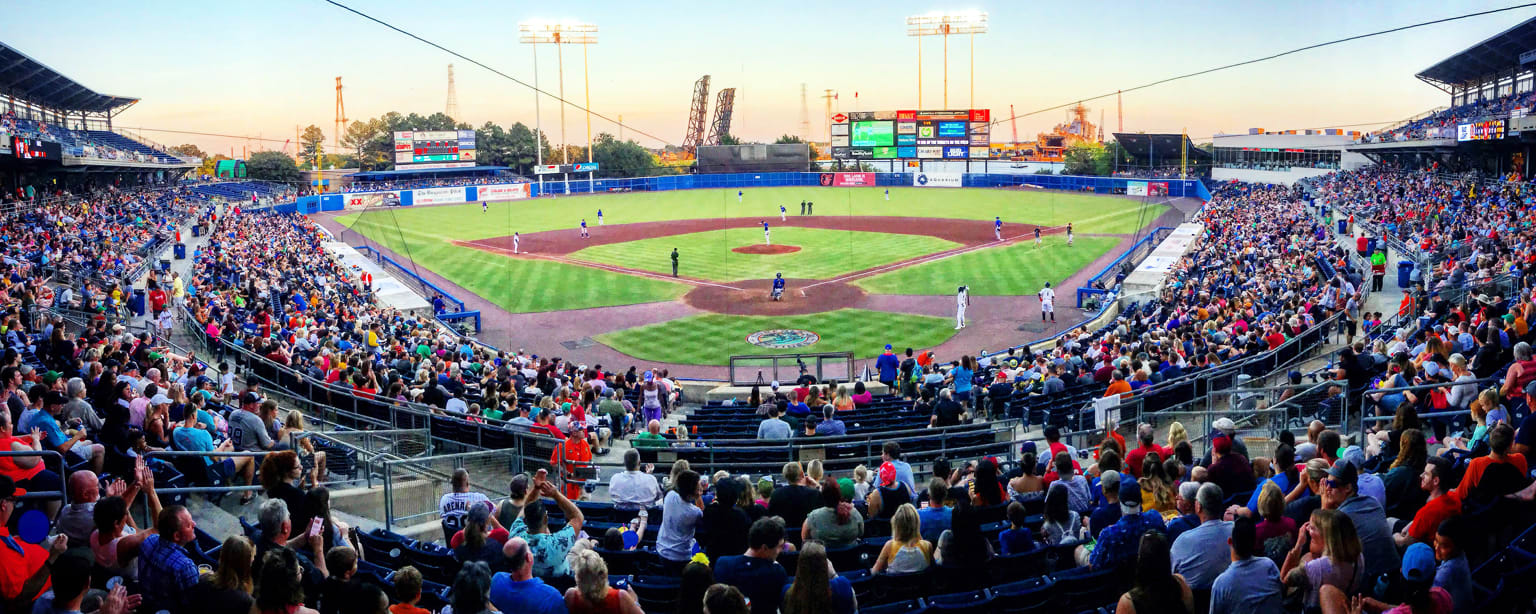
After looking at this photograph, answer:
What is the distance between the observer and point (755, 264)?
138ft

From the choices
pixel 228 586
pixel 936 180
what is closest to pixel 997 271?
pixel 228 586

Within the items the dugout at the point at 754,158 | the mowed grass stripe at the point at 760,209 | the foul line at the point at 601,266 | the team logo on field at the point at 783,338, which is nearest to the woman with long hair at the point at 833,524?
the team logo on field at the point at 783,338

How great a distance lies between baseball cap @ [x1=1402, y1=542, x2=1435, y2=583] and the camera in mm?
5676

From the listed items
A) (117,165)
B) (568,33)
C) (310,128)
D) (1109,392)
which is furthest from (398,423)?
(310,128)

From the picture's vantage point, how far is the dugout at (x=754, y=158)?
98.9m

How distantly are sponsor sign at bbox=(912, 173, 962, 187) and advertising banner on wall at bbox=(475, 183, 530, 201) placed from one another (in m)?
35.2

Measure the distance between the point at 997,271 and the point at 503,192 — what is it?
57.2 m

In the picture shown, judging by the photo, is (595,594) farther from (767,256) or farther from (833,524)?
(767,256)

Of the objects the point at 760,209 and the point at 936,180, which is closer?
the point at 760,209

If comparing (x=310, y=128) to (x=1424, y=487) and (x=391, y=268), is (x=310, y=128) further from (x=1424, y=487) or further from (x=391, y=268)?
(x=1424, y=487)

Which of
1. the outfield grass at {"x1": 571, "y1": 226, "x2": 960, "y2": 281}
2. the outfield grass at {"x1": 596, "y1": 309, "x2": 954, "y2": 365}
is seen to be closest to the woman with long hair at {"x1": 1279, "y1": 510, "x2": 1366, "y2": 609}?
the outfield grass at {"x1": 596, "y1": 309, "x2": 954, "y2": 365}

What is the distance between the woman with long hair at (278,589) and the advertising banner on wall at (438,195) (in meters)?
78.8

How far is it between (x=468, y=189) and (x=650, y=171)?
23.8 metres

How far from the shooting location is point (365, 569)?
6.98 m
